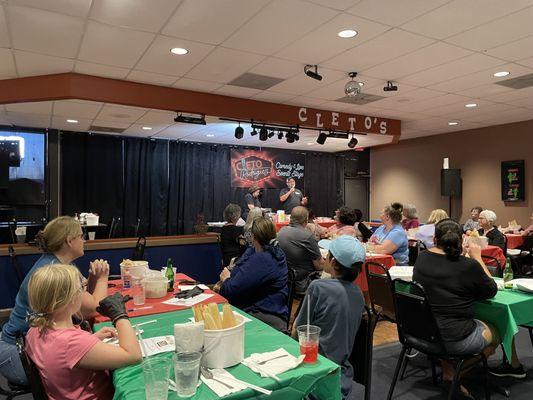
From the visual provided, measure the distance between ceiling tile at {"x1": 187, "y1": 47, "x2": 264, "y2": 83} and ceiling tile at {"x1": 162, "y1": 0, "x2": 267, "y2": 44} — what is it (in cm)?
37

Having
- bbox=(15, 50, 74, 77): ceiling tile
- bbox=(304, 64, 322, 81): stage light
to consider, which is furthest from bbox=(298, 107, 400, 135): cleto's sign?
bbox=(15, 50, 74, 77): ceiling tile

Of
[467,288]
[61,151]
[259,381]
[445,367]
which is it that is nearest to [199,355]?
[259,381]

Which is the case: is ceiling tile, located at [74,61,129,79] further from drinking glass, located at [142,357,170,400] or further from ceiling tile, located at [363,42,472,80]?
drinking glass, located at [142,357,170,400]

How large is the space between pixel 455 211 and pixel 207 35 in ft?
23.4

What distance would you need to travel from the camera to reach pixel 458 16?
3.19 metres

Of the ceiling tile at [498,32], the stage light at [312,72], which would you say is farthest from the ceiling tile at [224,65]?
the ceiling tile at [498,32]

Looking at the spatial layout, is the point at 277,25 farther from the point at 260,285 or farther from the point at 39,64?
the point at 39,64

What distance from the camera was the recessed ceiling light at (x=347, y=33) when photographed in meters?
3.48

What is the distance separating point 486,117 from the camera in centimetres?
718

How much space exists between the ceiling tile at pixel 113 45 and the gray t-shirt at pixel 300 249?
2.25 meters

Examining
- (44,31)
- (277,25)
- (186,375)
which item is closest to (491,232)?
(277,25)

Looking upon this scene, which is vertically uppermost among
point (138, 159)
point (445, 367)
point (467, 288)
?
point (138, 159)

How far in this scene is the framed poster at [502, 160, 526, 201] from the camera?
7.50 metres

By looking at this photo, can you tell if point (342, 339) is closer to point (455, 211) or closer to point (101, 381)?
point (101, 381)
